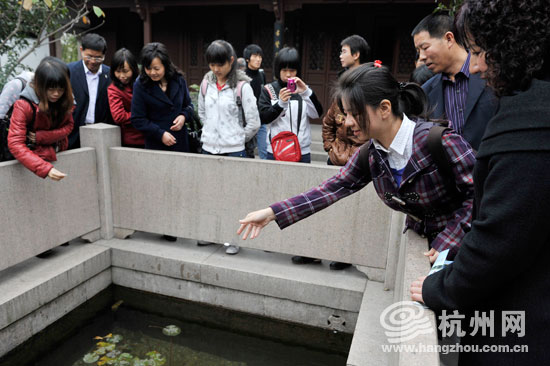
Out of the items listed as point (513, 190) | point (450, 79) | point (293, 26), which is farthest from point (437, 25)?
point (293, 26)

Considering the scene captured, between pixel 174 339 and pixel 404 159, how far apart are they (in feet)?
7.96

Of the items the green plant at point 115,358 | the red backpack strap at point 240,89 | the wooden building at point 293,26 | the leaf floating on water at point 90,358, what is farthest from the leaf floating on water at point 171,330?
the wooden building at point 293,26

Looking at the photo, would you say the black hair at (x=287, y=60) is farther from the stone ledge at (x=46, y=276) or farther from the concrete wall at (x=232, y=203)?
the stone ledge at (x=46, y=276)

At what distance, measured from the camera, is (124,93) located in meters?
4.15

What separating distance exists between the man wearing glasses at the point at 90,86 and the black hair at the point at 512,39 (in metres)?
3.87

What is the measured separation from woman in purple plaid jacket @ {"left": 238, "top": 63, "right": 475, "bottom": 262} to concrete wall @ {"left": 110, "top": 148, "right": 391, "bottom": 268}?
1.43 metres

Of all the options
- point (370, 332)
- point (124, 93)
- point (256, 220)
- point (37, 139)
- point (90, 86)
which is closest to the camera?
point (256, 220)

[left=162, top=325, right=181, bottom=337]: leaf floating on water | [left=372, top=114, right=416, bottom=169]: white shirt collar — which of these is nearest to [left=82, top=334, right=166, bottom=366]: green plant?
[left=162, top=325, right=181, bottom=337]: leaf floating on water

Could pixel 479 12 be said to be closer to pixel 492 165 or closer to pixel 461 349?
pixel 492 165

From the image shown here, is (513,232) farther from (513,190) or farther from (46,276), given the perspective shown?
(46,276)

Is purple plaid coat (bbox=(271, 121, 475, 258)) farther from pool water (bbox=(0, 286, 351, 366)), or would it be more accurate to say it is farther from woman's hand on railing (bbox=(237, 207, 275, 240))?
pool water (bbox=(0, 286, 351, 366))

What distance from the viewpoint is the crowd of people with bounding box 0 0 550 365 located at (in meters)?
0.95

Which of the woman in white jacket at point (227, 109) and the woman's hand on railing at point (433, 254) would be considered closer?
the woman's hand on railing at point (433, 254)

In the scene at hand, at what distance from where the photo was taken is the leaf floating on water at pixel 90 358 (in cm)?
298
